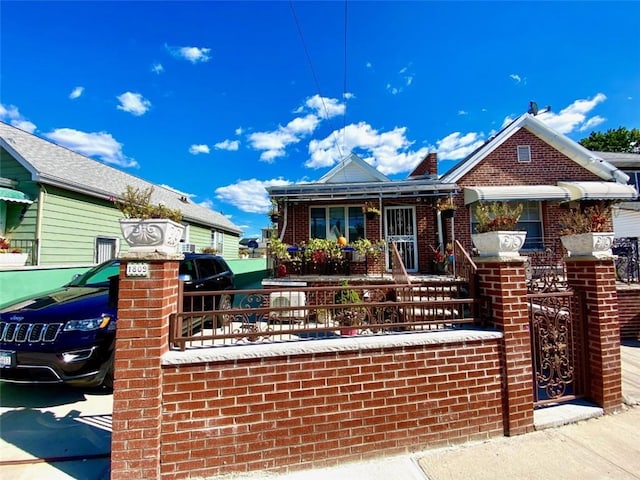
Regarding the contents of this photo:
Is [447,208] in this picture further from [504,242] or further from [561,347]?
[504,242]

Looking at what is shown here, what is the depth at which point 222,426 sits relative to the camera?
2.47 m

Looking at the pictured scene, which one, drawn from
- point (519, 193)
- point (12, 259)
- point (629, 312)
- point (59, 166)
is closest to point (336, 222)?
point (519, 193)

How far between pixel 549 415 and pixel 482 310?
133cm

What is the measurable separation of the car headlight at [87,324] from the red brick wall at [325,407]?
2.02 metres

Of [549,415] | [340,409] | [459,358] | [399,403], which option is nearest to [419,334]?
[459,358]

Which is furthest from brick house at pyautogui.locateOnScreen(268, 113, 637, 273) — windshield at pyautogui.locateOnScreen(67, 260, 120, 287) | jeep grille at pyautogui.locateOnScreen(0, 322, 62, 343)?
jeep grille at pyautogui.locateOnScreen(0, 322, 62, 343)

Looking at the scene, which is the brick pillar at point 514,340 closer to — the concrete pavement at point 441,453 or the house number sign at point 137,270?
the concrete pavement at point 441,453

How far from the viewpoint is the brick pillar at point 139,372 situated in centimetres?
232

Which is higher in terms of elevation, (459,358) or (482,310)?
(482,310)

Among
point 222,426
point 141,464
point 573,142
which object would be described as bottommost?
point 141,464

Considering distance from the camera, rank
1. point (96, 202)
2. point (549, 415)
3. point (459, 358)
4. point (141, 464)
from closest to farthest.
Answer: point (141, 464) < point (459, 358) < point (549, 415) < point (96, 202)

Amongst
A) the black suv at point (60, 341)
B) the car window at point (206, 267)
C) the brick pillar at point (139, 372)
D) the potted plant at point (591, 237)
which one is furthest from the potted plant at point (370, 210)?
the brick pillar at point (139, 372)

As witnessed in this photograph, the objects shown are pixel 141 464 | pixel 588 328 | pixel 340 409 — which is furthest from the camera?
pixel 588 328

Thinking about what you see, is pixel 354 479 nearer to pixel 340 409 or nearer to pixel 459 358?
pixel 340 409
